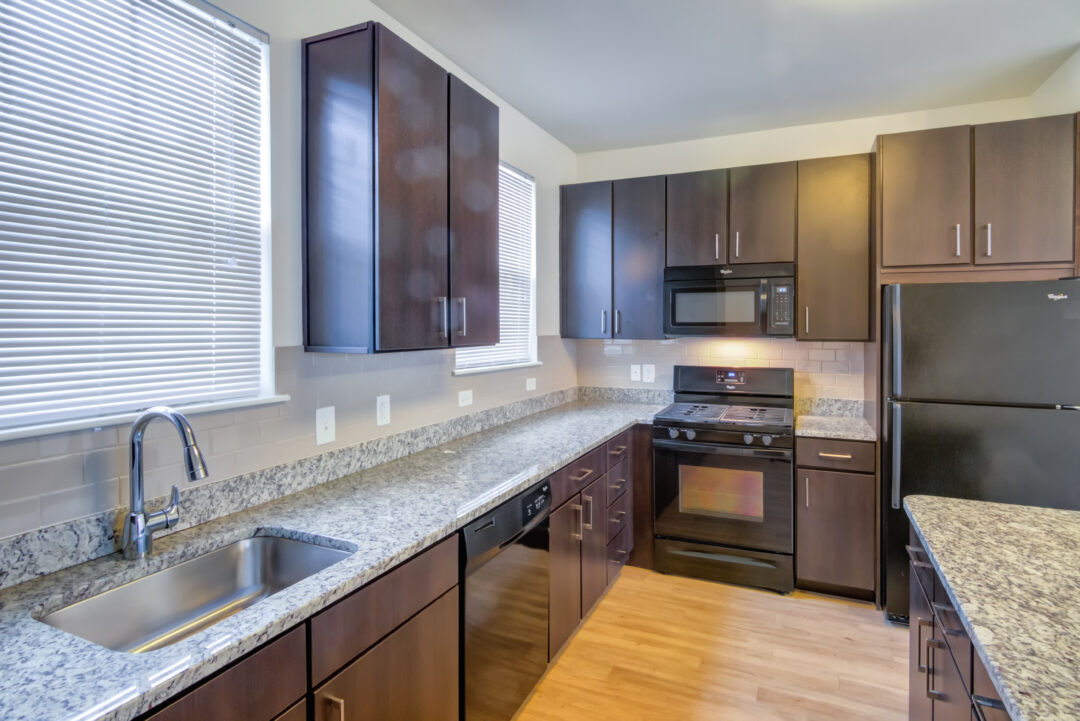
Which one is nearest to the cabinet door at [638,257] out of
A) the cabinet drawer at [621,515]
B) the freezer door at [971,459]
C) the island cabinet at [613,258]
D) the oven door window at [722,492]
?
the island cabinet at [613,258]

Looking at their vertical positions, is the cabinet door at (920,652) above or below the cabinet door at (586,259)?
below

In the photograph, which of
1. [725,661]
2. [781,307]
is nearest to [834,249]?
[781,307]

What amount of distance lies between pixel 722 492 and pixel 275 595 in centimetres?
259

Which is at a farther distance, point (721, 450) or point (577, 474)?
point (721, 450)

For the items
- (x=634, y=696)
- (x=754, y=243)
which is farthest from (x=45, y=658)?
(x=754, y=243)

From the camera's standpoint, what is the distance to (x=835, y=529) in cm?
301

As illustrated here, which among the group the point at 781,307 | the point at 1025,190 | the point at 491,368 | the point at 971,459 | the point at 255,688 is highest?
the point at 1025,190

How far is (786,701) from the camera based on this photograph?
2.22 metres

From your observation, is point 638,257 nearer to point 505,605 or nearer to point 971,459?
point 971,459

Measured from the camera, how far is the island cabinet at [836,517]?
116 inches

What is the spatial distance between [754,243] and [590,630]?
2299 millimetres

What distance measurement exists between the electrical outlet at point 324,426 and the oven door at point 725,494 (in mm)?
1919

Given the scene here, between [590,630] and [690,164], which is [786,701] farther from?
[690,164]

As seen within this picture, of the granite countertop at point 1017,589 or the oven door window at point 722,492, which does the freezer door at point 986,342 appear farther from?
the granite countertop at point 1017,589
